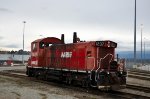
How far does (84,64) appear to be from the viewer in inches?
762

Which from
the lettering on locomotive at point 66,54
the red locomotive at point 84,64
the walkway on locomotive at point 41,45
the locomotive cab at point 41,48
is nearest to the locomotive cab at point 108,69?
the red locomotive at point 84,64

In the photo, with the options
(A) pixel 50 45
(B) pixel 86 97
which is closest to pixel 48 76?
(A) pixel 50 45

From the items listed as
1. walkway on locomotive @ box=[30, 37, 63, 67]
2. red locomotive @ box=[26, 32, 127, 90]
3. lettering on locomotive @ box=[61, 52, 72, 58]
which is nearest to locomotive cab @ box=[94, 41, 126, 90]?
red locomotive @ box=[26, 32, 127, 90]

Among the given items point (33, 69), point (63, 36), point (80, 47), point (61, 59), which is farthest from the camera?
point (33, 69)

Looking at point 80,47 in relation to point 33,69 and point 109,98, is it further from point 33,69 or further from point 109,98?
point 33,69

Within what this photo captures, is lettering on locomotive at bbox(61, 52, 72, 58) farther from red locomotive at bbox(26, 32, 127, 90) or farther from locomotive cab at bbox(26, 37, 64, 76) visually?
locomotive cab at bbox(26, 37, 64, 76)

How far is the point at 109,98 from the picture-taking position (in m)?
15.6

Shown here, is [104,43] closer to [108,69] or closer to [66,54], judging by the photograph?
[108,69]

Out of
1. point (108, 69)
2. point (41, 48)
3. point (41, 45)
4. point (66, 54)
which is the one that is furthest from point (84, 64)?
point (41, 45)

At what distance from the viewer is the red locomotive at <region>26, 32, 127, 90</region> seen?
59.0 feet

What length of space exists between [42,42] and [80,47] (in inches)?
239

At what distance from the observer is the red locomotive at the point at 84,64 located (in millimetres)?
17984

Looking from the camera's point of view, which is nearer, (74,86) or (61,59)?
(74,86)

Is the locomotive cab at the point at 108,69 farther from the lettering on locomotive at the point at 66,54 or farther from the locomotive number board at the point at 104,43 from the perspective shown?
the lettering on locomotive at the point at 66,54
